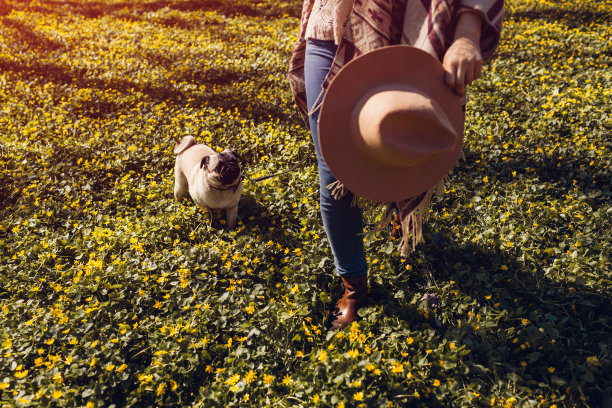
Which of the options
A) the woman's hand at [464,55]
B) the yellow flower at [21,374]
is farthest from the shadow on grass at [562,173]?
the yellow flower at [21,374]

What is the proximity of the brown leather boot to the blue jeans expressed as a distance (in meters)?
0.06

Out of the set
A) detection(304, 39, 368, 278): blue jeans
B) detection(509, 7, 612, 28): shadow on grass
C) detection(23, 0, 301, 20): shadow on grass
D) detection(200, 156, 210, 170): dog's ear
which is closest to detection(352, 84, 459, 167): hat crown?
detection(304, 39, 368, 278): blue jeans

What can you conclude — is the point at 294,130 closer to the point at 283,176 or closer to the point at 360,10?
the point at 283,176

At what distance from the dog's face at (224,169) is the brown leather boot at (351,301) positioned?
4.10 feet

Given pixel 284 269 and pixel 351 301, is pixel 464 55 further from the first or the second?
pixel 284 269

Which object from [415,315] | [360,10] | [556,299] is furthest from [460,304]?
[360,10]

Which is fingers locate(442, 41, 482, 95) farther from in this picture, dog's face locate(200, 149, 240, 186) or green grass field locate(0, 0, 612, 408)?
dog's face locate(200, 149, 240, 186)

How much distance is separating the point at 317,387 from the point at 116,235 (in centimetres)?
232

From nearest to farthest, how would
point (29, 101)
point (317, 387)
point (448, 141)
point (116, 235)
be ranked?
point (448, 141), point (317, 387), point (116, 235), point (29, 101)

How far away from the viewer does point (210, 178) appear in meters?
3.20

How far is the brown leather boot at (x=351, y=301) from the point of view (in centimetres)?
259

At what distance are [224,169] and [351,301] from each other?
1.43m

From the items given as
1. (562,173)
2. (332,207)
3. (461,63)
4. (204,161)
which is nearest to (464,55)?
(461,63)

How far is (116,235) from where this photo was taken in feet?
11.5
